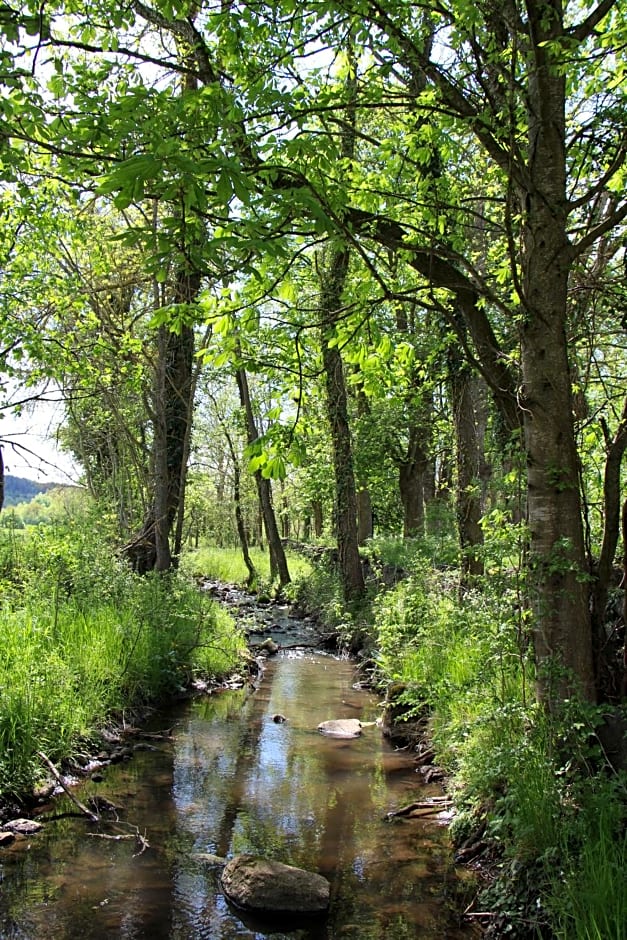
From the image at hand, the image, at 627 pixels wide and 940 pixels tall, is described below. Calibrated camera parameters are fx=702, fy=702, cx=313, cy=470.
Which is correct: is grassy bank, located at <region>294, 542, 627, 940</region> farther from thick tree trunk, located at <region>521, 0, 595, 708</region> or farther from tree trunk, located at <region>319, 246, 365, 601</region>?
tree trunk, located at <region>319, 246, 365, 601</region>

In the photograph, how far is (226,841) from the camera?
5586 millimetres

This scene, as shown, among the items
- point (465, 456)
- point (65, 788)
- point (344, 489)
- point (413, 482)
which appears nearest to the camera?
point (65, 788)

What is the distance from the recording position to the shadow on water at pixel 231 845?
4438 mm

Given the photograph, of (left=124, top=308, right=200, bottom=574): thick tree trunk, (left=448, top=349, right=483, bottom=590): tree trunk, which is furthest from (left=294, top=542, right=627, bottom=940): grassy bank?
(left=124, top=308, right=200, bottom=574): thick tree trunk

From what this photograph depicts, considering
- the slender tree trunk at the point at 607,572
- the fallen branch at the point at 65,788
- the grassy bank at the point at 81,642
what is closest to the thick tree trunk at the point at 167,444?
the grassy bank at the point at 81,642

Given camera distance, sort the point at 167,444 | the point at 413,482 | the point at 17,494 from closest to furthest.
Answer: the point at 167,444 < the point at 413,482 < the point at 17,494

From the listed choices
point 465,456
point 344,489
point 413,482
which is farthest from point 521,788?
point 413,482

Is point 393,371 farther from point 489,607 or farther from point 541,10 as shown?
point 541,10

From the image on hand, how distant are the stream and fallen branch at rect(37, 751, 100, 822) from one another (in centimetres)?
Result: 7

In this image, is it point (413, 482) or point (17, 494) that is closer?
point (413, 482)

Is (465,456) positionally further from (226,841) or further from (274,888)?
(274,888)

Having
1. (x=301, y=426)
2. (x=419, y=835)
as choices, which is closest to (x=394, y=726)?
(x=419, y=835)

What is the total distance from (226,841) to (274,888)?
3.57 feet

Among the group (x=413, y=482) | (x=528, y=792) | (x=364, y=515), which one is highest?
(x=413, y=482)
